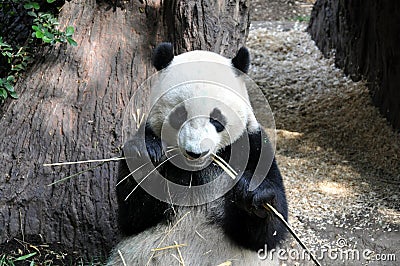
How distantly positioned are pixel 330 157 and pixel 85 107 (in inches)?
105

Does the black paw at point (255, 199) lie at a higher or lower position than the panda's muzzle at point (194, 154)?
lower

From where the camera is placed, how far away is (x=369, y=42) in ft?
22.8

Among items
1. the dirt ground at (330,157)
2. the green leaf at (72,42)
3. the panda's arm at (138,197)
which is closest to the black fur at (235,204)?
the panda's arm at (138,197)

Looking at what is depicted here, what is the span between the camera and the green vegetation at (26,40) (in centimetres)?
430

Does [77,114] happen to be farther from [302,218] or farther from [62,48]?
[302,218]

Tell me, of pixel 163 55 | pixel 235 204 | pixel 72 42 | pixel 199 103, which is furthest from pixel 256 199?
pixel 72 42

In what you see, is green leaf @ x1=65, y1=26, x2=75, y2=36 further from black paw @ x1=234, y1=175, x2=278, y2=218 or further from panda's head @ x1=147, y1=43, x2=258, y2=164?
black paw @ x1=234, y1=175, x2=278, y2=218

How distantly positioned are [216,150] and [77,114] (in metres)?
1.50

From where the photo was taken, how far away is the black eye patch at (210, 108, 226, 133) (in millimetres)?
3021

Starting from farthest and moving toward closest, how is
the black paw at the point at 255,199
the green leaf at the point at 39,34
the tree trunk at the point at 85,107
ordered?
the green leaf at the point at 39,34
the tree trunk at the point at 85,107
the black paw at the point at 255,199

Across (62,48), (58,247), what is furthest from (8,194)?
(62,48)

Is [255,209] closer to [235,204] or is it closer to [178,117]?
[235,204]

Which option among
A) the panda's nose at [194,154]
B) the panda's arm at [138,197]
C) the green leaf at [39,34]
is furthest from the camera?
the green leaf at [39,34]

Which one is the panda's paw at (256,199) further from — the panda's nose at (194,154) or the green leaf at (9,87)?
the green leaf at (9,87)
